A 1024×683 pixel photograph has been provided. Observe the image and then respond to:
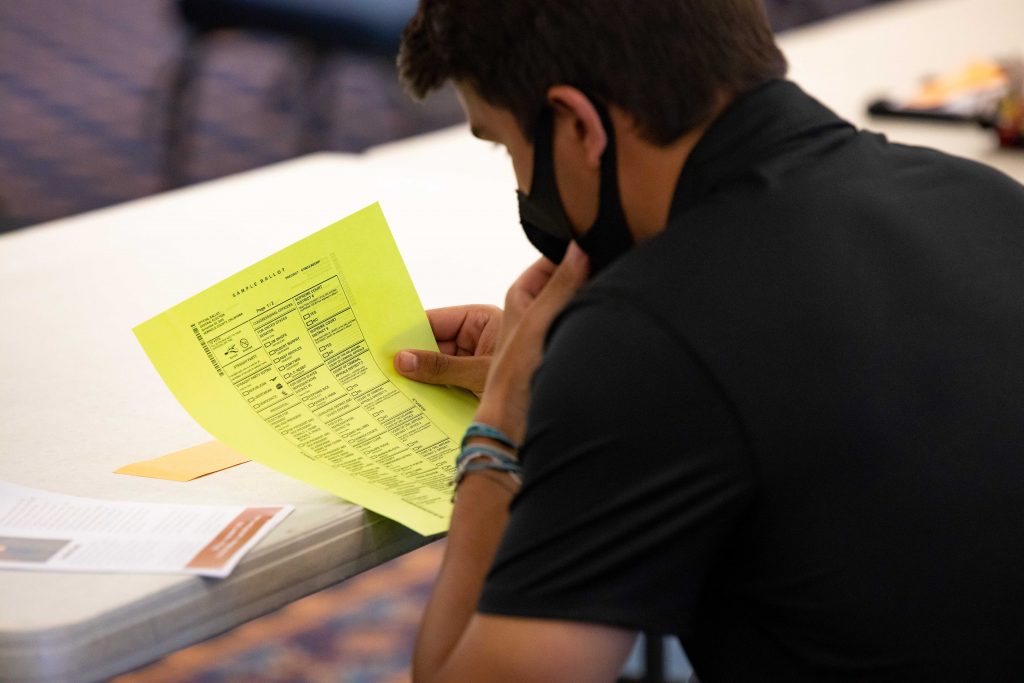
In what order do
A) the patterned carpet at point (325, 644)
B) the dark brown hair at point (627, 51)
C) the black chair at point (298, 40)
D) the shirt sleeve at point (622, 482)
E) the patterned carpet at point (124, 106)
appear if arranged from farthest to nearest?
the black chair at point (298, 40)
the patterned carpet at point (124, 106)
the patterned carpet at point (325, 644)
the dark brown hair at point (627, 51)
the shirt sleeve at point (622, 482)

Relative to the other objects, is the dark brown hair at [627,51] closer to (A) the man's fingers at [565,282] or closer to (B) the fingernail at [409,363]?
(A) the man's fingers at [565,282]

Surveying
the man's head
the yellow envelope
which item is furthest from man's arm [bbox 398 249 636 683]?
the yellow envelope

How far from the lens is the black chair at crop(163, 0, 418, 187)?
11.3 feet

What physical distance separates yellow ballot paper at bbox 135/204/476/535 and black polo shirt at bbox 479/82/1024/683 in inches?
9.5

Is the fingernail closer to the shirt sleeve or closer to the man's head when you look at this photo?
the man's head

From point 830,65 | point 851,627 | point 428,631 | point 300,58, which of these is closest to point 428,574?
point 830,65

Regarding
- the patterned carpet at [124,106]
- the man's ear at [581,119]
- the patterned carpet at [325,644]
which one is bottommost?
the patterned carpet at [325,644]

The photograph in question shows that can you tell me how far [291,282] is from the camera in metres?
1.08

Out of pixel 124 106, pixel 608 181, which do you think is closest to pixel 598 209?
pixel 608 181

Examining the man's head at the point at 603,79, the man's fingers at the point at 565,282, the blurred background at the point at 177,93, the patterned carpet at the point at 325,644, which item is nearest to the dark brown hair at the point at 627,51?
the man's head at the point at 603,79

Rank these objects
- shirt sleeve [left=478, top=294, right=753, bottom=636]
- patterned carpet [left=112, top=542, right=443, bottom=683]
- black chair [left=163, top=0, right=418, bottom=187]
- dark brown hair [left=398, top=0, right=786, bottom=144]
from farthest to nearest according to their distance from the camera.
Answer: black chair [left=163, top=0, right=418, bottom=187] < patterned carpet [left=112, top=542, right=443, bottom=683] < dark brown hair [left=398, top=0, right=786, bottom=144] < shirt sleeve [left=478, top=294, right=753, bottom=636]

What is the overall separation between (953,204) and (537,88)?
0.99ft

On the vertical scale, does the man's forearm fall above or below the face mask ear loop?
below

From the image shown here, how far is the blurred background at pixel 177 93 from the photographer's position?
3.34 metres
